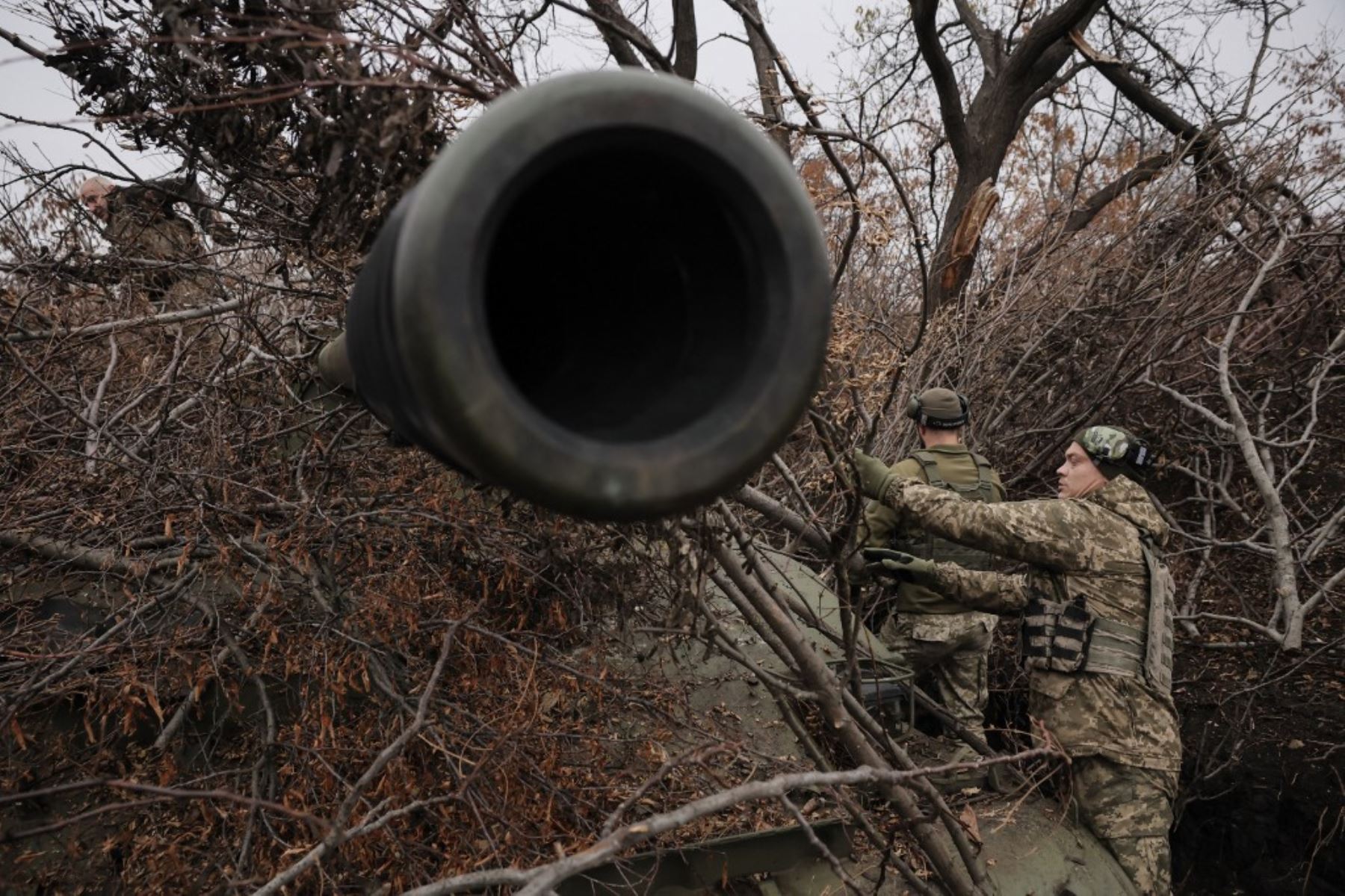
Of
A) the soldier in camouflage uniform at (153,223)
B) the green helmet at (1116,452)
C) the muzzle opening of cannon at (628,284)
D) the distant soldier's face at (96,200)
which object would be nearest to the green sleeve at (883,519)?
the green helmet at (1116,452)

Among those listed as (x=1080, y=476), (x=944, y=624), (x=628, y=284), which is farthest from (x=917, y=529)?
(x=628, y=284)

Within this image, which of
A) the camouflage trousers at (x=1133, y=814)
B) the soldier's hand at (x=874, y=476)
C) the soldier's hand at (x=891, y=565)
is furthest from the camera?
the camouflage trousers at (x=1133, y=814)

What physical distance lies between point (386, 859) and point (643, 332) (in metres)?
2.25

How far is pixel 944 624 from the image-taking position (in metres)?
4.67

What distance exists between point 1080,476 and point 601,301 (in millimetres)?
3190

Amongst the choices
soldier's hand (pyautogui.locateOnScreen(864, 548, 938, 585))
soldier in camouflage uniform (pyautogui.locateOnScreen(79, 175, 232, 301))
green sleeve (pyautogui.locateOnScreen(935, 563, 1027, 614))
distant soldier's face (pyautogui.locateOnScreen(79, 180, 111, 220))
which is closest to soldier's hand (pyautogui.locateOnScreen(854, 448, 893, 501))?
soldier's hand (pyautogui.locateOnScreen(864, 548, 938, 585))

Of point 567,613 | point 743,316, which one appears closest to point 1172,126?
point 567,613

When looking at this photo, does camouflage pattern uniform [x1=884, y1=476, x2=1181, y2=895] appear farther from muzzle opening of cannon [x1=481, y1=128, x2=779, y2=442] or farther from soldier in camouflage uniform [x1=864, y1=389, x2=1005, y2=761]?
muzzle opening of cannon [x1=481, y1=128, x2=779, y2=442]

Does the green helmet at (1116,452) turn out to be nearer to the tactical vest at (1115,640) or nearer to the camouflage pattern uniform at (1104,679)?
the camouflage pattern uniform at (1104,679)

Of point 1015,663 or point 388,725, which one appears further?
point 1015,663

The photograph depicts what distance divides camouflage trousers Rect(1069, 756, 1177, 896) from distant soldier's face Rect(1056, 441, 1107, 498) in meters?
0.99

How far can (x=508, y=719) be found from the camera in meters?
2.95

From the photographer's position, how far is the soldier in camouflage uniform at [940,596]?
4652mm

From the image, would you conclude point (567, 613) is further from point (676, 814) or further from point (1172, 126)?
point (1172, 126)
